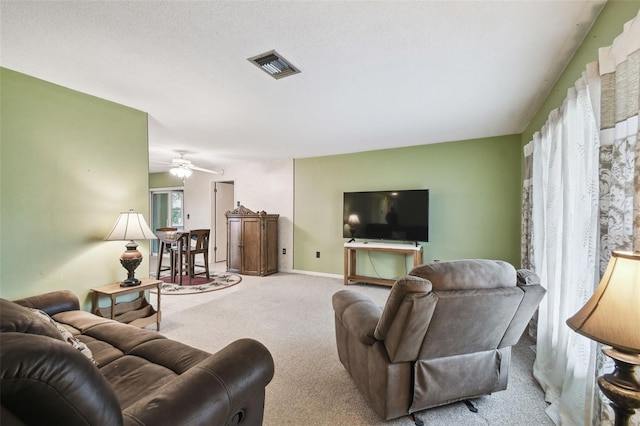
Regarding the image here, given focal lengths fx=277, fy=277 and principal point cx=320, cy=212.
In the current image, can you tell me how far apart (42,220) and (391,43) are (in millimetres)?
3176

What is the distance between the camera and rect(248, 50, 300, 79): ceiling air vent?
6.59ft

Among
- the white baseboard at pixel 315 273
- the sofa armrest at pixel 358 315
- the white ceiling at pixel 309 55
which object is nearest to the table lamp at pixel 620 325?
the sofa armrest at pixel 358 315

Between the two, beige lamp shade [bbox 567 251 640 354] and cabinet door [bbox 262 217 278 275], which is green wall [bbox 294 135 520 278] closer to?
cabinet door [bbox 262 217 278 275]

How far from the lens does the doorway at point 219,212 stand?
700 centimetres

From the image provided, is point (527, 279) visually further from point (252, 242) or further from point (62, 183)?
point (252, 242)

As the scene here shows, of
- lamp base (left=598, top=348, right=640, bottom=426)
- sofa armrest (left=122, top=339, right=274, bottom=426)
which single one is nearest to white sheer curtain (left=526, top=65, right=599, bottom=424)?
lamp base (left=598, top=348, right=640, bottom=426)

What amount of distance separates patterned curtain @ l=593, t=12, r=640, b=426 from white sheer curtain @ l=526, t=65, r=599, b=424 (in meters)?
0.19

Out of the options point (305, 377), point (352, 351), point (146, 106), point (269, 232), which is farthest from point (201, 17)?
A: point (269, 232)

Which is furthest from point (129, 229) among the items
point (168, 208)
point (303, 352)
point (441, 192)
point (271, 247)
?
point (168, 208)

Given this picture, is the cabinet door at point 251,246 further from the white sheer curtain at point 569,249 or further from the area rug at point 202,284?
the white sheer curtain at point 569,249

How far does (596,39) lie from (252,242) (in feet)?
17.0

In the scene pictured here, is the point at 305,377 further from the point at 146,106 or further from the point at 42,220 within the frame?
the point at 146,106

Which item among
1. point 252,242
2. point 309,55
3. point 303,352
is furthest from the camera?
point 252,242

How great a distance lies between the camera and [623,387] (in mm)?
867
